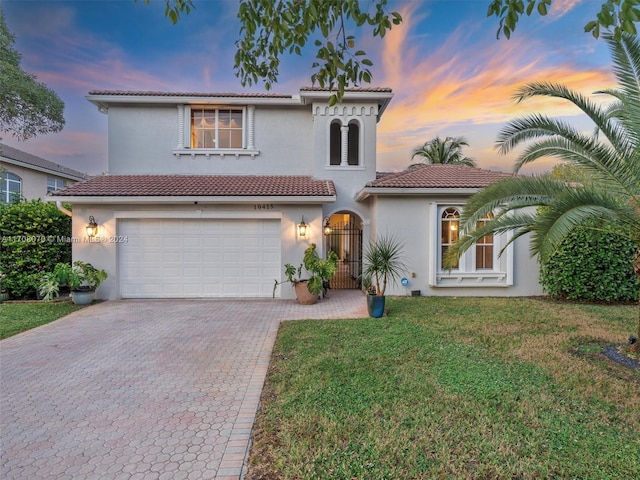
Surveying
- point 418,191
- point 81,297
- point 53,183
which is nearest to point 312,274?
point 418,191

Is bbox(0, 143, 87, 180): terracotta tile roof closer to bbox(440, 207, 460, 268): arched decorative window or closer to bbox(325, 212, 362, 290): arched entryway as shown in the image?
bbox(325, 212, 362, 290): arched entryway

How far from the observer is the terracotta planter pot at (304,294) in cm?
1018

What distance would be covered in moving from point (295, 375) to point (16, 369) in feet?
15.1

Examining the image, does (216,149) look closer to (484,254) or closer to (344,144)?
(344,144)

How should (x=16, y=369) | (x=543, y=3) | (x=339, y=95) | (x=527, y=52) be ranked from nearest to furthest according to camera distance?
(x=543, y=3) → (x=339, y=95) → (x=16, y=369) → (x=527, y=52)

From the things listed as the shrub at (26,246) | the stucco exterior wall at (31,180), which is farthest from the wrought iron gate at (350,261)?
the stucco exterior wall at (31,180)

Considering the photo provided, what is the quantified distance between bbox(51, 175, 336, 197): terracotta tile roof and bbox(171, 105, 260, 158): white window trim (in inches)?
37.2

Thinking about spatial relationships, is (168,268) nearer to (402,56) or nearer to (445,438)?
(445,438)

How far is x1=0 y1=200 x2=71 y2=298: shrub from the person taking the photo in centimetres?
1027

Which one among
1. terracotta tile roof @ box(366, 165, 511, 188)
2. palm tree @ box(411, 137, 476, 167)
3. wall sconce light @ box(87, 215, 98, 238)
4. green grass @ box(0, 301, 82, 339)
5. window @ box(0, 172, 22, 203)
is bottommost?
green grass @ box(0, 301, 82, 339)

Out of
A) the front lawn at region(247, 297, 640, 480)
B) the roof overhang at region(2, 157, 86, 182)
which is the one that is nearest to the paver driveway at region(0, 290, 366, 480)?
the front lawn at region(247, 297, 640, 480)

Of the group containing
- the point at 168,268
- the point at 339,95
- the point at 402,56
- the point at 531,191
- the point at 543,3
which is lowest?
the point at 168,268

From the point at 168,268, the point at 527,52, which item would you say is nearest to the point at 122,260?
the point at 168,268

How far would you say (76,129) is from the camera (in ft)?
47.2
